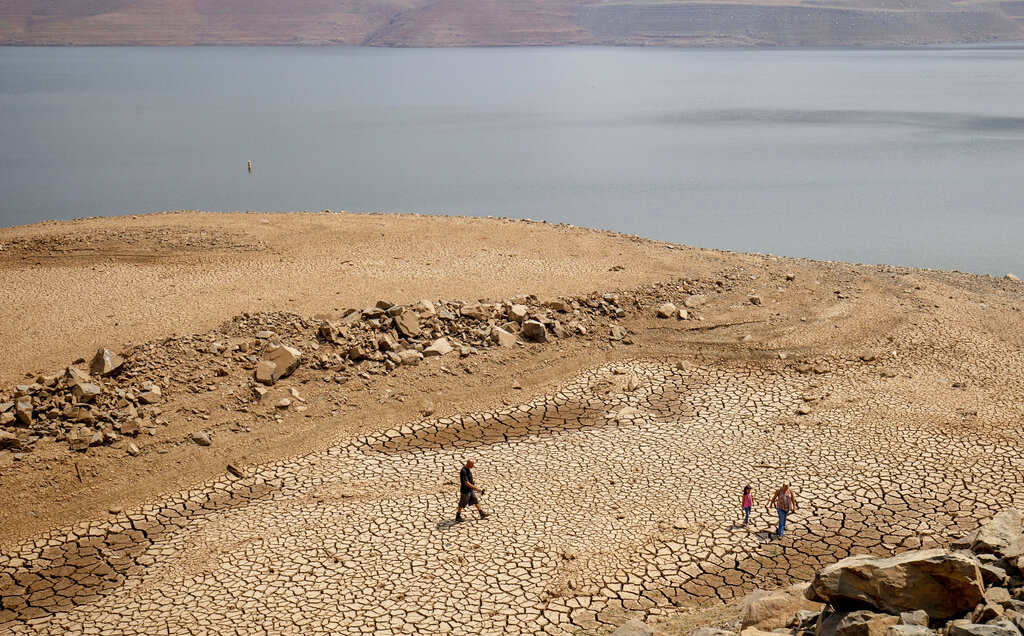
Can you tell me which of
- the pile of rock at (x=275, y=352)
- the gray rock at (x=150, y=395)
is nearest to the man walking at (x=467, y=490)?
the pile of rock at (x=275, y=352)

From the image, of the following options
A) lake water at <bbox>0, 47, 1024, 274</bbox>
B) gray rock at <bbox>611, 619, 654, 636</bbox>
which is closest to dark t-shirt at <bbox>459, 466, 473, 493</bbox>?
gray rock at <bbox>611, 619, 654, 636</bbox>

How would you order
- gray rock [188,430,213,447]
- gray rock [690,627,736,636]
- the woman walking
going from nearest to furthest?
1. gray rock [690,627,736,636]
2. the woman walking
3. gray rock [188,430,213,447]

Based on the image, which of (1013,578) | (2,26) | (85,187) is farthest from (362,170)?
(2,26)

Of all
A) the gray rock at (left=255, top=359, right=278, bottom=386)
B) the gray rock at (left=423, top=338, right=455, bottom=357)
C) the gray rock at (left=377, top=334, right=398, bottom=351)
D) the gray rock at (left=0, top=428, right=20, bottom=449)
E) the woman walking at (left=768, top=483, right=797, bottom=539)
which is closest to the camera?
the woman walking at (left=768, top=483, right=797, bottom=539)

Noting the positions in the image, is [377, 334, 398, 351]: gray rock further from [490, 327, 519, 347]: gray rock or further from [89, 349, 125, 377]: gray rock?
[89, 349, 125, 377]: gray rock

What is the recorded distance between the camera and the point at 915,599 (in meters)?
7.52

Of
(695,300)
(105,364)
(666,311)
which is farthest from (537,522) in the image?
(695,300)

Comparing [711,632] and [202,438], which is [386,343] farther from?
[711,632]

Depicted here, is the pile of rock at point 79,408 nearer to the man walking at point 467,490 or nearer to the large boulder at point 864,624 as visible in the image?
the man walking at point 467,490

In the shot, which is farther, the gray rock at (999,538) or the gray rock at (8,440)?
the gray rock at (8,440)

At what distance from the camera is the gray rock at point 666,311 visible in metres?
17.8

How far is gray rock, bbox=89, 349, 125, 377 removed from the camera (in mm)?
13784

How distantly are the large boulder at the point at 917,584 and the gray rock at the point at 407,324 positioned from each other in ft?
31.8

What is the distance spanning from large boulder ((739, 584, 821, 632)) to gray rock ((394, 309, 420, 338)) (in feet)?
28.6
